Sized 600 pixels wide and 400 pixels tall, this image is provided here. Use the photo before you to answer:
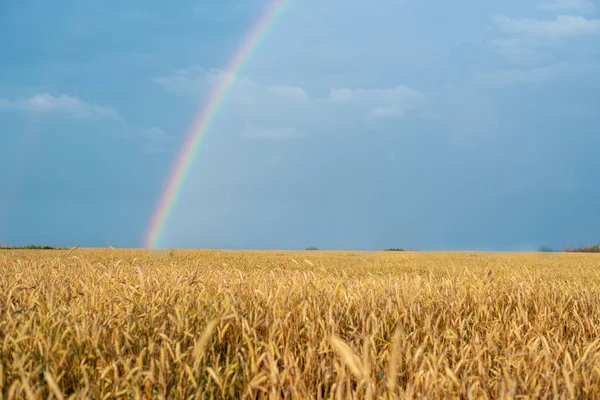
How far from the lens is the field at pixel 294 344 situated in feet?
7.57

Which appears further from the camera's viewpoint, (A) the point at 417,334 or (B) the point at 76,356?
(A) the point at 417,334

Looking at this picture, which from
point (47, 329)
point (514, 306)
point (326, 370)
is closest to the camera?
point (326, 370)

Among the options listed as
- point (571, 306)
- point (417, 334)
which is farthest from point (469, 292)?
point (417, 334)

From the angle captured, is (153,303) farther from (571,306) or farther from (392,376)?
(571,306)

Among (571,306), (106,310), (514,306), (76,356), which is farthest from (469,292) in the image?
(76,356)

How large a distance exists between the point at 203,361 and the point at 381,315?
1.54 m

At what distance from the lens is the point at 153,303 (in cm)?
385

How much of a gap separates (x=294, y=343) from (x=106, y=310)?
1.46 m

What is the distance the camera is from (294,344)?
327 cm

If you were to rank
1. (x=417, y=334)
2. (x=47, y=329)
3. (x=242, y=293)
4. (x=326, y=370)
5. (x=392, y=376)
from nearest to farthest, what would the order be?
(x=392, y=376) < (x=326, y=370) < (x=47, y=329) < (x=417, y=334) < (x=242, y=293)

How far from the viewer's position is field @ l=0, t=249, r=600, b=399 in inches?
90.8

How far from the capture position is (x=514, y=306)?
15.9 feet

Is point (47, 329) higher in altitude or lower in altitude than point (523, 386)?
higher

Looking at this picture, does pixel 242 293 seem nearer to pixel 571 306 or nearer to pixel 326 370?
pixel 326 370
